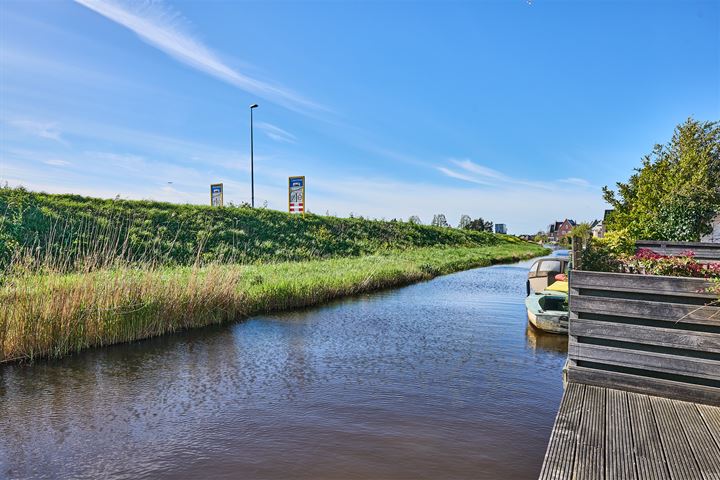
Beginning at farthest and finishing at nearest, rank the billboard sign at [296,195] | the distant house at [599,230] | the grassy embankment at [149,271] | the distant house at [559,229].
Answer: the distant house at [559,229] < the distant house at [599,230] < the billboard sign at [296,195] < the grassy embankment at [149,271]

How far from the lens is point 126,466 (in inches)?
169

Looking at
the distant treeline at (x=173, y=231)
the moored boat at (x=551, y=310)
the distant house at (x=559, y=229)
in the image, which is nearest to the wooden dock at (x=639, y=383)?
the moored boat at (x=551, y=310)

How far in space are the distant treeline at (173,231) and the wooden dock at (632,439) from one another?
1069cm

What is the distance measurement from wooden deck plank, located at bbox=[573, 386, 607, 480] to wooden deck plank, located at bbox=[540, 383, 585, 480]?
1.6 inches

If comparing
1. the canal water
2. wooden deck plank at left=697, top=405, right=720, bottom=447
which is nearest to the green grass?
the canal water

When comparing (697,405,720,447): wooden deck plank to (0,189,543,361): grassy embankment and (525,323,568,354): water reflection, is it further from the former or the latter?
(0,189,543,361): grassy embankment

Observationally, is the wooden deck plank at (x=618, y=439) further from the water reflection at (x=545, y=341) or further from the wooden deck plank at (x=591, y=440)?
the water reflection at (x=545, y=341)

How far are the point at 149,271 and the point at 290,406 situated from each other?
5635mm

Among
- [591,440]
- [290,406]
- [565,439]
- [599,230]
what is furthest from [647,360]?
[599,230]

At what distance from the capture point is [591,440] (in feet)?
11.8

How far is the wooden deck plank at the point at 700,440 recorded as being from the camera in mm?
3168

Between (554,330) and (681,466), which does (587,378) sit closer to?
(681,466)

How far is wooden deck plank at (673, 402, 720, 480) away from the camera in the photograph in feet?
10.4

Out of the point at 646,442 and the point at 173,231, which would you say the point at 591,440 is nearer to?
the point at 646,442
